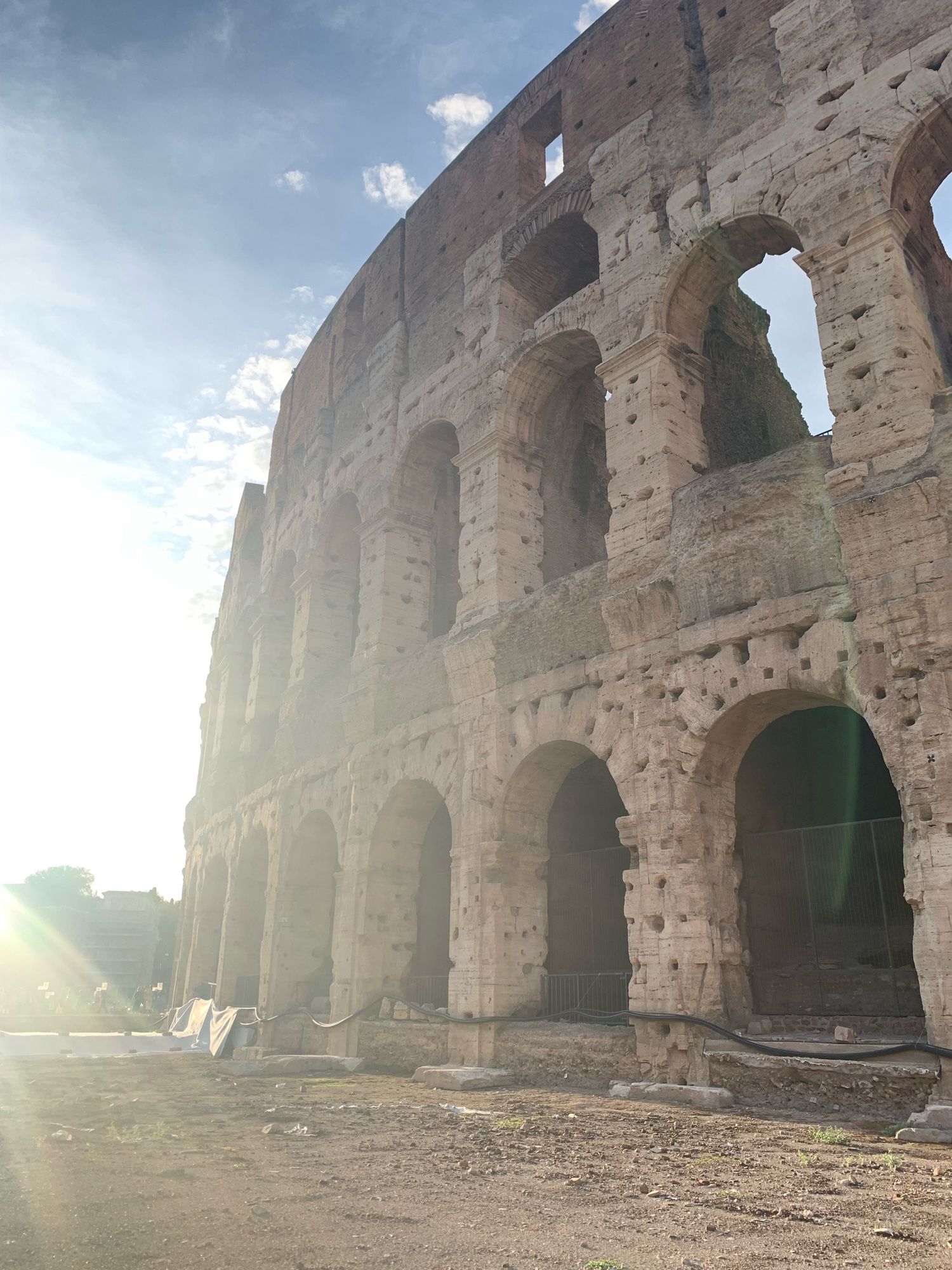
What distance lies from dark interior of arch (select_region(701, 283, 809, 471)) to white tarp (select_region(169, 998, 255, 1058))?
10.4 metres

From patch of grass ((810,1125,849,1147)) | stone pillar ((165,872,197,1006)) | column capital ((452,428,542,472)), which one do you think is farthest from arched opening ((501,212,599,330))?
stone pillar ((165,872,197,1006))

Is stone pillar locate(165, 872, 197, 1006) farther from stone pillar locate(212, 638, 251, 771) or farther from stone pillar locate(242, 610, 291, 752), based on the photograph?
stone pillar locate(242, 610, 291, 752)

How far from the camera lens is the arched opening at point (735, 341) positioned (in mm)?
9547

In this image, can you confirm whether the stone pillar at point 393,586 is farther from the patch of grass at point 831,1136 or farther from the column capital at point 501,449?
the patch of grass at point 831,1136

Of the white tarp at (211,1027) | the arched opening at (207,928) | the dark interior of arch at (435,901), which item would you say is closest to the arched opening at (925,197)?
the dark interior of arch at (435,901)

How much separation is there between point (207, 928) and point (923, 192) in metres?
18.1

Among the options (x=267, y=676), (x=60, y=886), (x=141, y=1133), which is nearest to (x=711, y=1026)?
(x=141, y=1133)

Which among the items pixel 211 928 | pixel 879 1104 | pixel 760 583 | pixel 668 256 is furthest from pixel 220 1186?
pixel 211 928

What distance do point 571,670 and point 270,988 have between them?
789cm

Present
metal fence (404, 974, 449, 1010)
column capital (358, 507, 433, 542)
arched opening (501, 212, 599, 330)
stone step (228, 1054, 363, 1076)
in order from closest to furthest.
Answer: stone step (228, 1054, 363, 1076) → metal fence (404, 974, 449, 1010) → arched opening (501, 212, 599, 330) → column capital (358, 507, 433, 542)

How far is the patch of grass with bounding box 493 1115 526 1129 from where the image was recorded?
5945mm

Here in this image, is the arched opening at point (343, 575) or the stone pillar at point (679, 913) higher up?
the arched opening at point (343, 575)

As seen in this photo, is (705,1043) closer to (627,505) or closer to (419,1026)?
(419,1026)

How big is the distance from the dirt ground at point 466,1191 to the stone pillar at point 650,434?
5.08m
